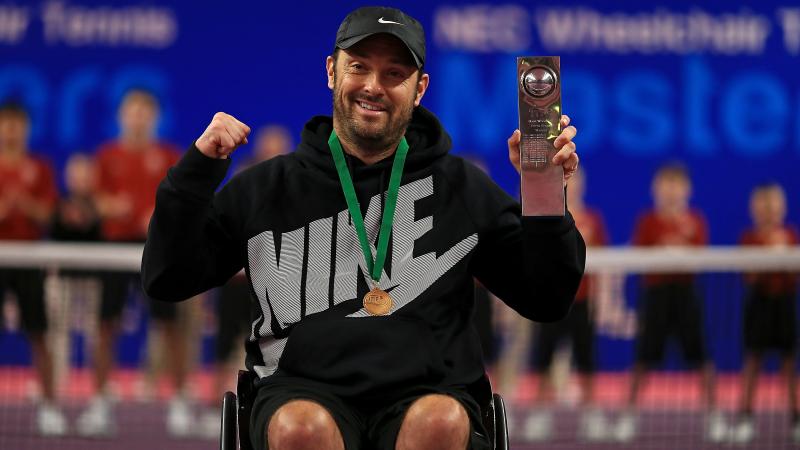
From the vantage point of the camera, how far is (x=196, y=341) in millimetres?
7270

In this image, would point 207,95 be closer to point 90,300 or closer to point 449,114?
point 449,114

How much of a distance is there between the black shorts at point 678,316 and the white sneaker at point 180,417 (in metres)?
2.48

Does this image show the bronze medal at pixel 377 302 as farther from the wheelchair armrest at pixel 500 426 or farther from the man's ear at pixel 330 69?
the man's ear at pixel 330 69

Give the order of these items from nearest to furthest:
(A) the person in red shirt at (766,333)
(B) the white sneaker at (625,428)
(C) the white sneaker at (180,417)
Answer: (A) the person in red shirt at (766,333)
(B) the white sneaker at (625,428)
(C) the white sneaker at (180,417)

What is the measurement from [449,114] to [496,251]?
308 inches

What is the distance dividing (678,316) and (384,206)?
3.76 metres

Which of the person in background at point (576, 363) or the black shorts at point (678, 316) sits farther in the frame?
the person in background at point (576, 363)

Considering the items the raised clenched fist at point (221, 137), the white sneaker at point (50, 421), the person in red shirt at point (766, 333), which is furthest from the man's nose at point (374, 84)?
the white sneaker at point (50, 421)

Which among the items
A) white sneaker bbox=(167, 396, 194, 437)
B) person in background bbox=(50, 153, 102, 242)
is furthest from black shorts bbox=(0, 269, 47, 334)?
person in background bbox=(50, 153, 102, 242)

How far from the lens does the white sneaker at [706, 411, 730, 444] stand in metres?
6.30

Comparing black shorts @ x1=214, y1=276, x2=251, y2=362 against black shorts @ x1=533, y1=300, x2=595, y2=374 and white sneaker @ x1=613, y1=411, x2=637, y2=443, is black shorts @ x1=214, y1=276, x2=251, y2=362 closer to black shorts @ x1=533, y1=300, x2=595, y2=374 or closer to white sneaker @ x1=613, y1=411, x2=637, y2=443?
black shorts @ x1=533, y1=300, x2=595, y2=374

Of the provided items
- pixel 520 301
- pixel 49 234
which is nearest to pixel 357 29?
pixel 520 301

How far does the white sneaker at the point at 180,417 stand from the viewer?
22.3ft

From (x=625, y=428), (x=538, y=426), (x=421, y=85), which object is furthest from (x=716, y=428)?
(x=421, y=85)
